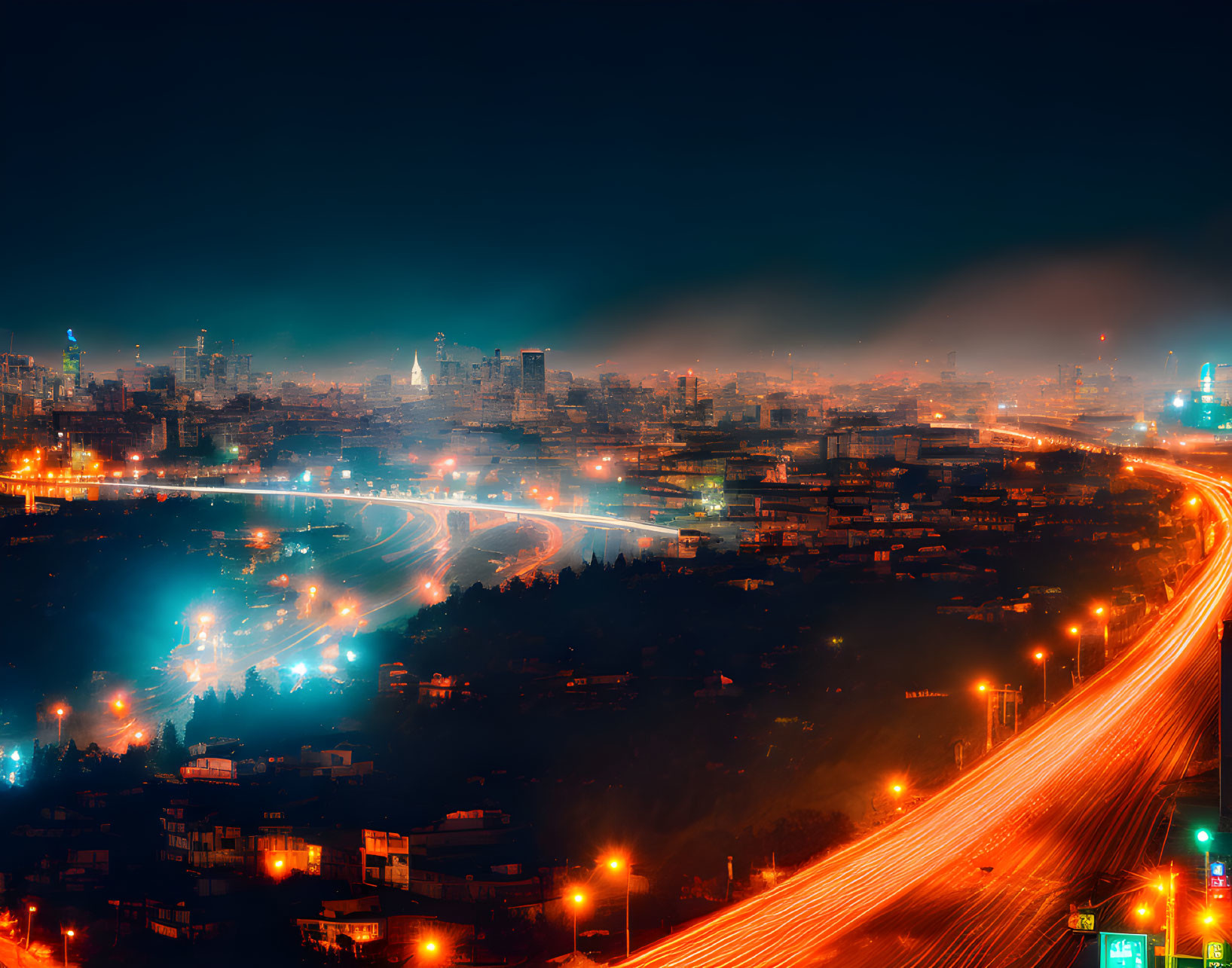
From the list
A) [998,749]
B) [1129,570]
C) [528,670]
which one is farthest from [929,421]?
[998,749]

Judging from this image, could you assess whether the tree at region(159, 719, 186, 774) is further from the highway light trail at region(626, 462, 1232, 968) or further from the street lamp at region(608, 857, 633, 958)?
the highway light trail at region(626, 462, 1232, 968)

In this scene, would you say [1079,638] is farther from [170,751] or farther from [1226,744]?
[170,751]

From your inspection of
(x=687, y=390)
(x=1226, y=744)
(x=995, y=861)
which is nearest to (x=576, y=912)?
(x=995, y=861)

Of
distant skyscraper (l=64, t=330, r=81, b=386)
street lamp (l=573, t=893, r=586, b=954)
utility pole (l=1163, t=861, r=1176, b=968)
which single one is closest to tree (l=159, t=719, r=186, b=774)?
street lamp (l=573, t=893, r=586, b=954)

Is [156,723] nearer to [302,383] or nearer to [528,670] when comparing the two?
[528,670]

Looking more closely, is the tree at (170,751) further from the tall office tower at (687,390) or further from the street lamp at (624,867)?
the tall office tower at (687,390)
